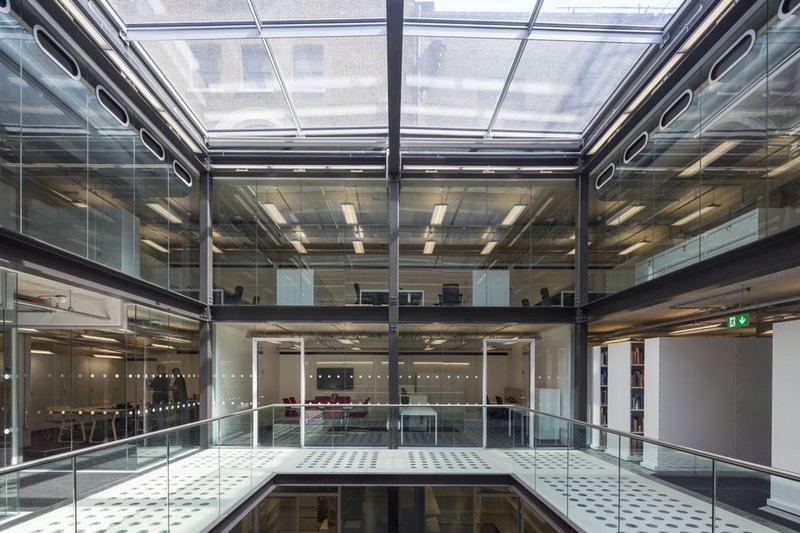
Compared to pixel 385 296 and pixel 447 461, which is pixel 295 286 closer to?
pixel 385 296

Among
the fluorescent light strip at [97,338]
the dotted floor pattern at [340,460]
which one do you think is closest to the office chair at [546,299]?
the dotted floor pattern at [340,460]

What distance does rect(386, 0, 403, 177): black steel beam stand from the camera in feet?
23.3

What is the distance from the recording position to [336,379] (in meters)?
14.0

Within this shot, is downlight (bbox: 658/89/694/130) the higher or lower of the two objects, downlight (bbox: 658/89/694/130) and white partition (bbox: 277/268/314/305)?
the higher

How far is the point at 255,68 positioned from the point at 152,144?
118 inches

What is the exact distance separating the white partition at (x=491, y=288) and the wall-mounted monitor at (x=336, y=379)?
3.78 meters

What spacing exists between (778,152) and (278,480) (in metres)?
8.85

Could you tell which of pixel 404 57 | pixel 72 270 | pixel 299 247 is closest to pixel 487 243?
pixel 299 247

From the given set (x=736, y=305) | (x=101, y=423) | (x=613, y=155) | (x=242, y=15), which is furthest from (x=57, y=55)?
(x=736, y=305)

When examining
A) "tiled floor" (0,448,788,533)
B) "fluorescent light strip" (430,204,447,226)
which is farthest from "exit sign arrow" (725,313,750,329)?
"fluorescent light strip" (430,204,447,226)

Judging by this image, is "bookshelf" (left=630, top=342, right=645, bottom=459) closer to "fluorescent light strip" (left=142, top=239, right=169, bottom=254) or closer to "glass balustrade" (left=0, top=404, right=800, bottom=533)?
"glass balustrade" (left=0, top=404, right=800, bottom=533)

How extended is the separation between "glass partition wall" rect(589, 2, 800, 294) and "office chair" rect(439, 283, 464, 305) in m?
3.23

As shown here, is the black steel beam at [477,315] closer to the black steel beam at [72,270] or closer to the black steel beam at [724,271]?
the black steel beam at [724,271]

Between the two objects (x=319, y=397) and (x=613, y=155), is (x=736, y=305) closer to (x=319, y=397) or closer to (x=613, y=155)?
(x=613, y=155)
